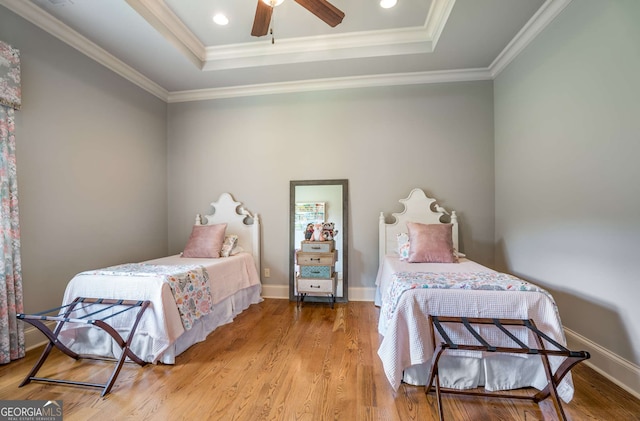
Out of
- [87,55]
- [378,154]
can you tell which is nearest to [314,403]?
[378,154]

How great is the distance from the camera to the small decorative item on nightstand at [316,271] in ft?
9.83

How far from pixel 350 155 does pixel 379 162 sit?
374 mm

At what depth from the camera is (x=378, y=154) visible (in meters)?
3.25

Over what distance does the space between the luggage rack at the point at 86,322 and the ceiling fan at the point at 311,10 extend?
2.22 metres

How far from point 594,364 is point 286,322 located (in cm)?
240

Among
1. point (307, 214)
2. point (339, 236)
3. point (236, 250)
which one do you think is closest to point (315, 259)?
point (339, 236)

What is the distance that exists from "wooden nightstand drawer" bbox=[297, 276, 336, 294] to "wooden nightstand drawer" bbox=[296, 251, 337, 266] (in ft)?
0.60

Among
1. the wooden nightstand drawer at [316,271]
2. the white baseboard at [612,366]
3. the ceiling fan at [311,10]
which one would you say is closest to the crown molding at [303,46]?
the ceiling fan at [311,10]

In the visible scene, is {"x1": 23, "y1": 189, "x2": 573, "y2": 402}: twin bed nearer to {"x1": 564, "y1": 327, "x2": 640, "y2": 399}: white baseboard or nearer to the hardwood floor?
the hardwood floor

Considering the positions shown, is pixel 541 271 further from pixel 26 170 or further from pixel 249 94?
pixel 26 170

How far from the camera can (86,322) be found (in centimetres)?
159

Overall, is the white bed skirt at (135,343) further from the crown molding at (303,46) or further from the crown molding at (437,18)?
the crown molding at (437,18)

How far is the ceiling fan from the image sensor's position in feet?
5.76

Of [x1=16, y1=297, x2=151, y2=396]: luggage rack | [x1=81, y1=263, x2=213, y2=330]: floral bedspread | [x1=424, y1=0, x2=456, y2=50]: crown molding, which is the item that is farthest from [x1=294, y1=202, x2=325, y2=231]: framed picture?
Answer: [x1=424, y1=0, x2=456, y2=50]: crown molding
